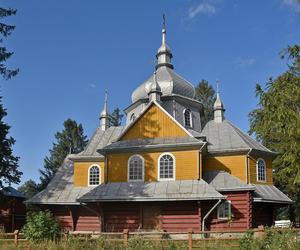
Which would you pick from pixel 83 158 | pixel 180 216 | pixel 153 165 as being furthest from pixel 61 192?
pixel 180 216

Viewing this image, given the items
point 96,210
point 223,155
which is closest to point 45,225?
point 96,210

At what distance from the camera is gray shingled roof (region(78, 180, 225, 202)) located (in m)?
20.7

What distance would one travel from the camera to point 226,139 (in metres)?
25.7

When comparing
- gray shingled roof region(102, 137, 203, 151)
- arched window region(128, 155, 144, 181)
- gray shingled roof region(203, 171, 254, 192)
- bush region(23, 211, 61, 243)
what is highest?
gray shingled roof region(102, 137, 203, 151)

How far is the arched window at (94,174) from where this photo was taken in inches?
1056

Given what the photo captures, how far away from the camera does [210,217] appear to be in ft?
72.3

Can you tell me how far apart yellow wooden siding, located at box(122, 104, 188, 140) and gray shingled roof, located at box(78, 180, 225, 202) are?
8.71ft

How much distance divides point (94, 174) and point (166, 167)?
626 cm

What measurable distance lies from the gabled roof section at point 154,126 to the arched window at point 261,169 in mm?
5395

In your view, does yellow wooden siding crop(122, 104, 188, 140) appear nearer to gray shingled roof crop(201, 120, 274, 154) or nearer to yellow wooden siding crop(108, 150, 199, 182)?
yellow wooden siding crop(108, 150, 199, 182)

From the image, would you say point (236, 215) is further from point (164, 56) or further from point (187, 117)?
point (164, 56)

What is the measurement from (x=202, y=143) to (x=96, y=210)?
23.2 feet

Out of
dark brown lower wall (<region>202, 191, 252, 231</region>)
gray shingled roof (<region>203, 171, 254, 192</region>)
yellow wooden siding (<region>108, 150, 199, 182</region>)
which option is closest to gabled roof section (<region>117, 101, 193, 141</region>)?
yellow wooden siding (<region>108, 150, 199, 182</region>)

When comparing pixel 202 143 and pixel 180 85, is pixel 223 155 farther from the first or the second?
pixel 180 85
